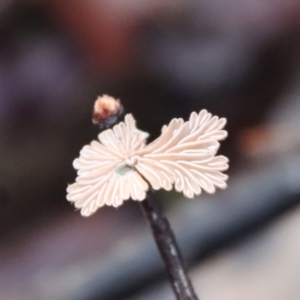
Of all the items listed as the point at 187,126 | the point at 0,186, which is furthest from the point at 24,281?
the point at 187,126

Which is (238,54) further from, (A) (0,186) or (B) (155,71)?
(A) (0,186)

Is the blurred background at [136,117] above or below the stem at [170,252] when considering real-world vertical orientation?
above

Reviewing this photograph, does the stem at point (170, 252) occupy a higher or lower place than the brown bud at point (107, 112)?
lower

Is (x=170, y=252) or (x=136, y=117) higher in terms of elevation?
(x=136, y=117)
